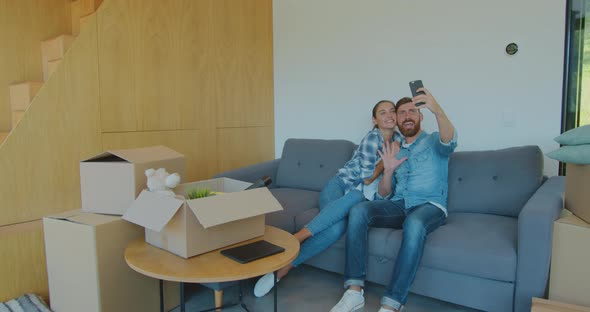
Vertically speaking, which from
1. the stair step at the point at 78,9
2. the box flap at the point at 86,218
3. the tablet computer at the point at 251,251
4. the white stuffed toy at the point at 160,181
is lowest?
the tablet computer at the point at 251,251

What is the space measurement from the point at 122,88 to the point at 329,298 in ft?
6.00

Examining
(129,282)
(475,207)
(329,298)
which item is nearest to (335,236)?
(329,298)

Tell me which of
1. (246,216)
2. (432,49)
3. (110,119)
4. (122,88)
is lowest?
(246,216)

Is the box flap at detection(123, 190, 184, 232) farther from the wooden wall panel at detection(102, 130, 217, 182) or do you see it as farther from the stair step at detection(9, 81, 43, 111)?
the stair step at detection(9, 81, 43, 111)

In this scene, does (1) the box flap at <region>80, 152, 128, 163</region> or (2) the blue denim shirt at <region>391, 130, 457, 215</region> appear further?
(2) the blue denim shirt at <region>391, 130, 457, 215</region>

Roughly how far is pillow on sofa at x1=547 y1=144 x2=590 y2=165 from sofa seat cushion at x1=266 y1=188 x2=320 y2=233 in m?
1.40

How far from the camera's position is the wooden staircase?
8.62 ft

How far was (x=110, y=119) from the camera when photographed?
2.43 meters

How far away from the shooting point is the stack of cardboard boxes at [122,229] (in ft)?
4.77

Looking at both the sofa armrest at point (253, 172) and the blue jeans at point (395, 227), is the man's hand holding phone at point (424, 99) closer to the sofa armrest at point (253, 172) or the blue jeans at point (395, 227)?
the blue jeans at point (395, 227)

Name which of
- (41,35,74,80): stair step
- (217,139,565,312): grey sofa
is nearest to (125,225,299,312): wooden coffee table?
(217,139,565,312): grey sofa

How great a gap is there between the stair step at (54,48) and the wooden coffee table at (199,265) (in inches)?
76.1

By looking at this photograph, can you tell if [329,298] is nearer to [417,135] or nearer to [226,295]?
[226,295]

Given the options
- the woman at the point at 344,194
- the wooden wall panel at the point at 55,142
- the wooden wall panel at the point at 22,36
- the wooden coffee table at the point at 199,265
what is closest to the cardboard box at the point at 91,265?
the wooden coffee table at the point at 199,265
